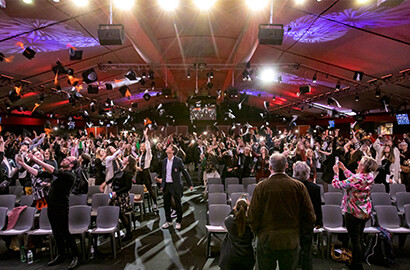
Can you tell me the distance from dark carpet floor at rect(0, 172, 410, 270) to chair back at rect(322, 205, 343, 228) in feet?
1.67

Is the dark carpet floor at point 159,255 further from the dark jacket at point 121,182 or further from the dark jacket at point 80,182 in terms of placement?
the dark jacket at point 80,182

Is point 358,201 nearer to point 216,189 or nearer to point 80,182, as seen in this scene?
point 216,189

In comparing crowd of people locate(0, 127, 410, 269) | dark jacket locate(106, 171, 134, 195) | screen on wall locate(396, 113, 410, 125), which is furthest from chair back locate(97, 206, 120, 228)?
screen on wall locate(396, 113, 410, 125)

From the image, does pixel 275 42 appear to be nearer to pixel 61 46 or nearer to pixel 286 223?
pixel 286 223

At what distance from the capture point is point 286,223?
2250 millimetres

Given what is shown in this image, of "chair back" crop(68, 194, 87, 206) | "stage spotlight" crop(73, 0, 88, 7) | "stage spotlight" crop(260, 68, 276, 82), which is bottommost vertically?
"chair back" crop(68, 194, 87, 206)

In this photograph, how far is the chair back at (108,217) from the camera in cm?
402

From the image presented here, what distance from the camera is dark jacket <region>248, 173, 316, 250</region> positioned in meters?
2.25

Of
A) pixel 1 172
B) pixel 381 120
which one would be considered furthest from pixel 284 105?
pixel 1 172

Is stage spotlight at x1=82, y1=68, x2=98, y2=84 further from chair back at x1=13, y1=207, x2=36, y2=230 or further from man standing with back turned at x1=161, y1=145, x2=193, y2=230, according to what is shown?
chair back at x1=13, y1=207, x2=36, y2=230

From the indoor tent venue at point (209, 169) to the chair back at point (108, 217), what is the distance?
0.06 ft

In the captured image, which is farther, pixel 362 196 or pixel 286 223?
pixel 362 196

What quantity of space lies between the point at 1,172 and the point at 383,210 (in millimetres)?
7258

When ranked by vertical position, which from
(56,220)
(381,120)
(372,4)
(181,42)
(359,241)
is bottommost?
(359,241)
